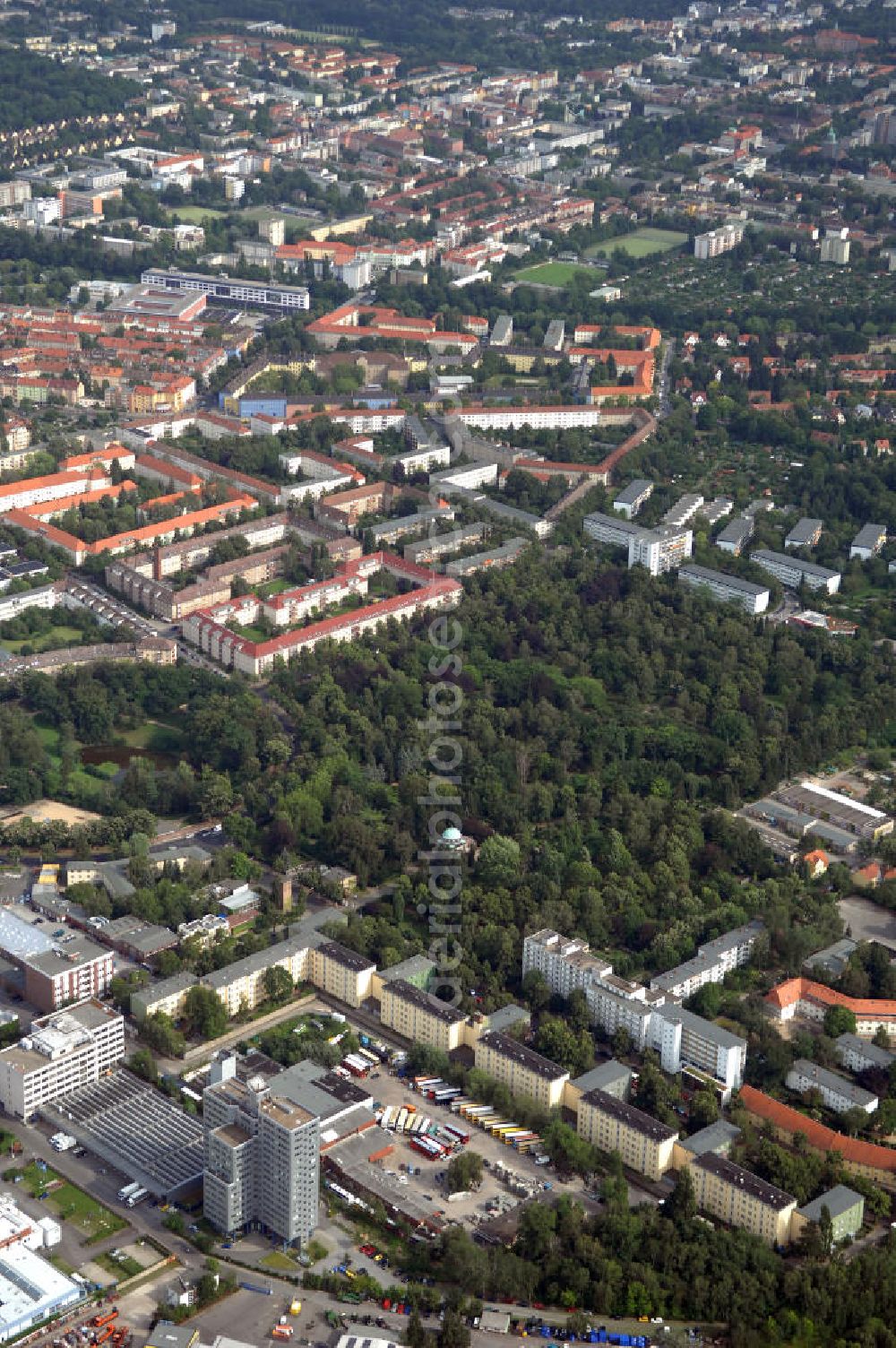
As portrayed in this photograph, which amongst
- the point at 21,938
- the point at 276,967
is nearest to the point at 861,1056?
the point at 276,967

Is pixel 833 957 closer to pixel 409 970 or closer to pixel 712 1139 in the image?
pixel 712 1139

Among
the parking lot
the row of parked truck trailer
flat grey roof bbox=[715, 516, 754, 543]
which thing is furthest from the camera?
flat grey roof bbox=[715, 516, 754, 543]

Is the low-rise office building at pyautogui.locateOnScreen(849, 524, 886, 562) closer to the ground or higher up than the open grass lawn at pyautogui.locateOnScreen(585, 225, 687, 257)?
closer to the ground

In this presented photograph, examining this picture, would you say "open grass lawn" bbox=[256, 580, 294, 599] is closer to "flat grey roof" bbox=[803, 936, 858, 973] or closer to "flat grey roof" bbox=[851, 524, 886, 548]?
"flat grey roof" bbox=[851, 524, 886, 548]

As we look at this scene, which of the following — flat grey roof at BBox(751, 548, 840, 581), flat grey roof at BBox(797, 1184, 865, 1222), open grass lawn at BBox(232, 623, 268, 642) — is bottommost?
flat grey roof at BBox(797, 1184, 865, 1222)

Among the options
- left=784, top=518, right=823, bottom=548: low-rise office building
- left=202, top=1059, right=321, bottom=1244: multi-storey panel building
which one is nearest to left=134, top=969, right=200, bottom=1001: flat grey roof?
left=202, top=1059, right=321, bottom=1244: multi-storey panel building

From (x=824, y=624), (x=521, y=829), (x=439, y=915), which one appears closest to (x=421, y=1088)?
(x=439, y=915)

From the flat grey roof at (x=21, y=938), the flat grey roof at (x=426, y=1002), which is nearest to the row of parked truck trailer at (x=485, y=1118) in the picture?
the flat grey roof at (x=426, y=1002)
